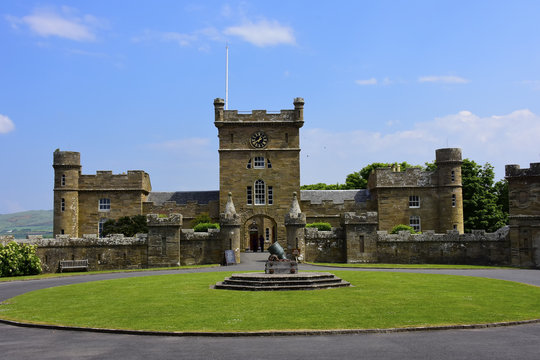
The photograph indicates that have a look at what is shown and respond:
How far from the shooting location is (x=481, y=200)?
62.5m

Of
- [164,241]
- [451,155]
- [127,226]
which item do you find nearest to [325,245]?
[164,241]

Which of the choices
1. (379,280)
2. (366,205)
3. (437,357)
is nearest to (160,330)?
(437,357)

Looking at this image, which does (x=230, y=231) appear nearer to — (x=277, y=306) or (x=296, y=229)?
(x=296, y=229)

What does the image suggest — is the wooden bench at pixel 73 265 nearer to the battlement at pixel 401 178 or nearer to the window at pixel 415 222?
the battlement at pixel 401 178

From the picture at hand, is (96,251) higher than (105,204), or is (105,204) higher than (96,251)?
(105,204)

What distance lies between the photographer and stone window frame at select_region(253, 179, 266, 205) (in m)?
55.4

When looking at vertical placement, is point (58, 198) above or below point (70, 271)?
above

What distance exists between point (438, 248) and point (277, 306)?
2664 centimetres

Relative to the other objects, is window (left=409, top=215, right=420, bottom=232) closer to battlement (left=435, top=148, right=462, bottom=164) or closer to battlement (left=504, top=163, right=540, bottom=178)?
battlement (left=435, top=148, right=462, bottom=164)

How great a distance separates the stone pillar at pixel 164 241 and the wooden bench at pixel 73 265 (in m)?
4.49

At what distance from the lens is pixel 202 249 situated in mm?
41312

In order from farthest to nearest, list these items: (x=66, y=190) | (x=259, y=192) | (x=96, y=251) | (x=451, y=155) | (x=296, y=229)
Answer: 1. (x=66, y=190)
2. (x=451, y=155)
3. (x=259, y=192)
4. (x=296, y=229)
5. (x=96, y=251)

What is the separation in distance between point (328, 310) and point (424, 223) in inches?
1681

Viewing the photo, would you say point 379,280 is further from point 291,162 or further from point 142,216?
point 142,216
